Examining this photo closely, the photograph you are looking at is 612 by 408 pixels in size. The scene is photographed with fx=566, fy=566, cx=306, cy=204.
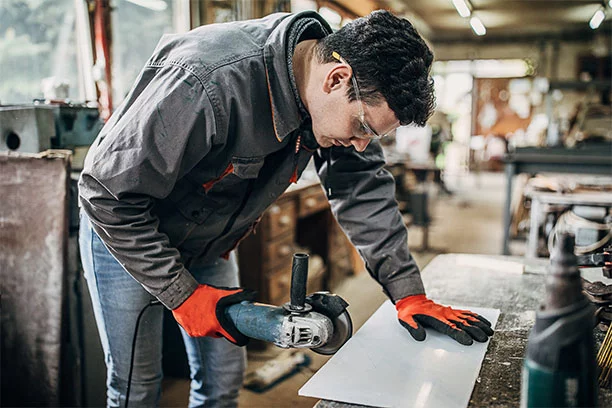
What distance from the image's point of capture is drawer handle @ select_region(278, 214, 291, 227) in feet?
9.05

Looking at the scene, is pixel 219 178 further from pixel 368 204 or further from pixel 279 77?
pixel 368 204

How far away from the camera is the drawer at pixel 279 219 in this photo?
8.73ft

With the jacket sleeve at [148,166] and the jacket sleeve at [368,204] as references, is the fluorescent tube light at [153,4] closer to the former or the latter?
the jacket sleeve at [368,204]

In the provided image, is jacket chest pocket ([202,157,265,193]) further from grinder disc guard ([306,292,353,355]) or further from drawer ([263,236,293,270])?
drawer ([263,236,293,270])

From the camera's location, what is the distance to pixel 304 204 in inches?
119

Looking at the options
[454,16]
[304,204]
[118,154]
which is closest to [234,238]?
[118,154]

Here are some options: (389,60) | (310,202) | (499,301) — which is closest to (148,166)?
(389,60)

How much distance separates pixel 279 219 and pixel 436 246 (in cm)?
266

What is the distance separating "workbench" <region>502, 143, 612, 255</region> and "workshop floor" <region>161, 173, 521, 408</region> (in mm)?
972

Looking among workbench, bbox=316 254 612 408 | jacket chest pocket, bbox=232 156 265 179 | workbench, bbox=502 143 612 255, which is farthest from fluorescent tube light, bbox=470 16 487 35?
jacket chest pocket, bbox=232 156 265 179

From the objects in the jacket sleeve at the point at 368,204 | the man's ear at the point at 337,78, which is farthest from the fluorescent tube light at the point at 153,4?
the man's ear at the point at 337,78

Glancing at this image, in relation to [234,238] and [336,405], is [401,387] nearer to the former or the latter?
[336,405]

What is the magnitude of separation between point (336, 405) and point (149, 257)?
0.45 meters

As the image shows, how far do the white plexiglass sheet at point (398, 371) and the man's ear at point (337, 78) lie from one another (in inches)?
19.1
